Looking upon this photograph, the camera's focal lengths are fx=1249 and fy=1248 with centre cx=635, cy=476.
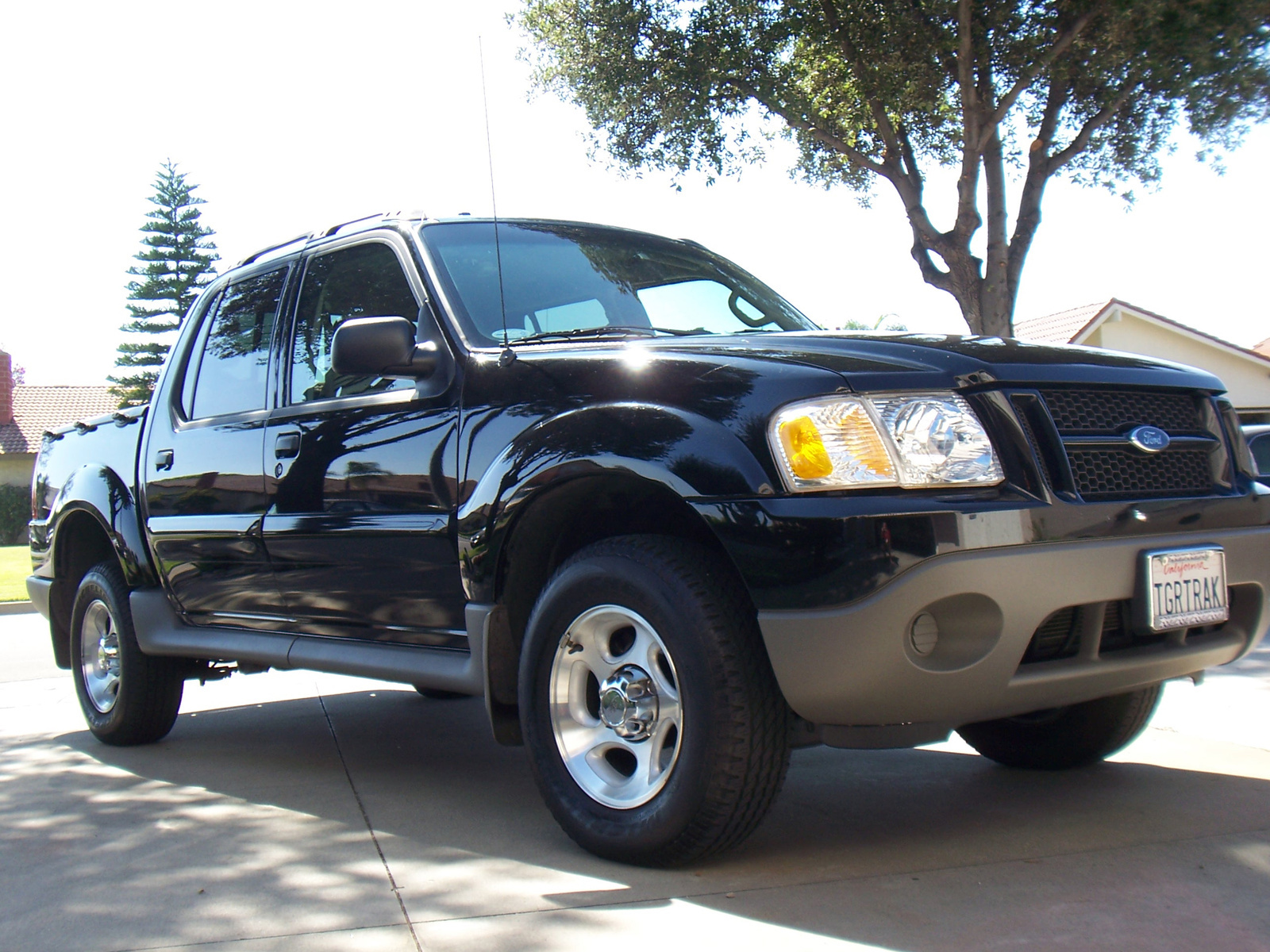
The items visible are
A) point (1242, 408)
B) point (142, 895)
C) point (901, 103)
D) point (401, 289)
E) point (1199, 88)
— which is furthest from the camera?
point (1242, 408)

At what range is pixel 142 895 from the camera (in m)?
3.23

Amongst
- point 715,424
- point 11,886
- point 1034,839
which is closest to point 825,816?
point 1034,839

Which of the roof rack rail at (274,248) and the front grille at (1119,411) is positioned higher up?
the roof rack rail at (274,248)

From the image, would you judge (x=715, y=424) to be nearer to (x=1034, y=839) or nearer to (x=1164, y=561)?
(x=1164, y=561)

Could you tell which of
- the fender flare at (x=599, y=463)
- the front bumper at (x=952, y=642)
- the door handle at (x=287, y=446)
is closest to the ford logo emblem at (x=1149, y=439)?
the front bumper at (x=952, y=642)

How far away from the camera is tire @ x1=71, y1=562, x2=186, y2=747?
5.35 m

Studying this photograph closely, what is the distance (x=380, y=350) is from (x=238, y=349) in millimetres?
1612

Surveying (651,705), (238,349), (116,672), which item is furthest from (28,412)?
(651,705)

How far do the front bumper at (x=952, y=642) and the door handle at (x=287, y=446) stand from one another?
2.14 m

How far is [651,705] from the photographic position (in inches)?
127

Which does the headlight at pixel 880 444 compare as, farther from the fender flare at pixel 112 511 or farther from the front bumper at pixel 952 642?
the fender flare at pixel 112 511

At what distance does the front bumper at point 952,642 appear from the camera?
278 cm

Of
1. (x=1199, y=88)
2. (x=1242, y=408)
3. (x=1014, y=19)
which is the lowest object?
(x=1242, y=408)

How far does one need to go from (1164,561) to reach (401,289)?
8.34 feet
